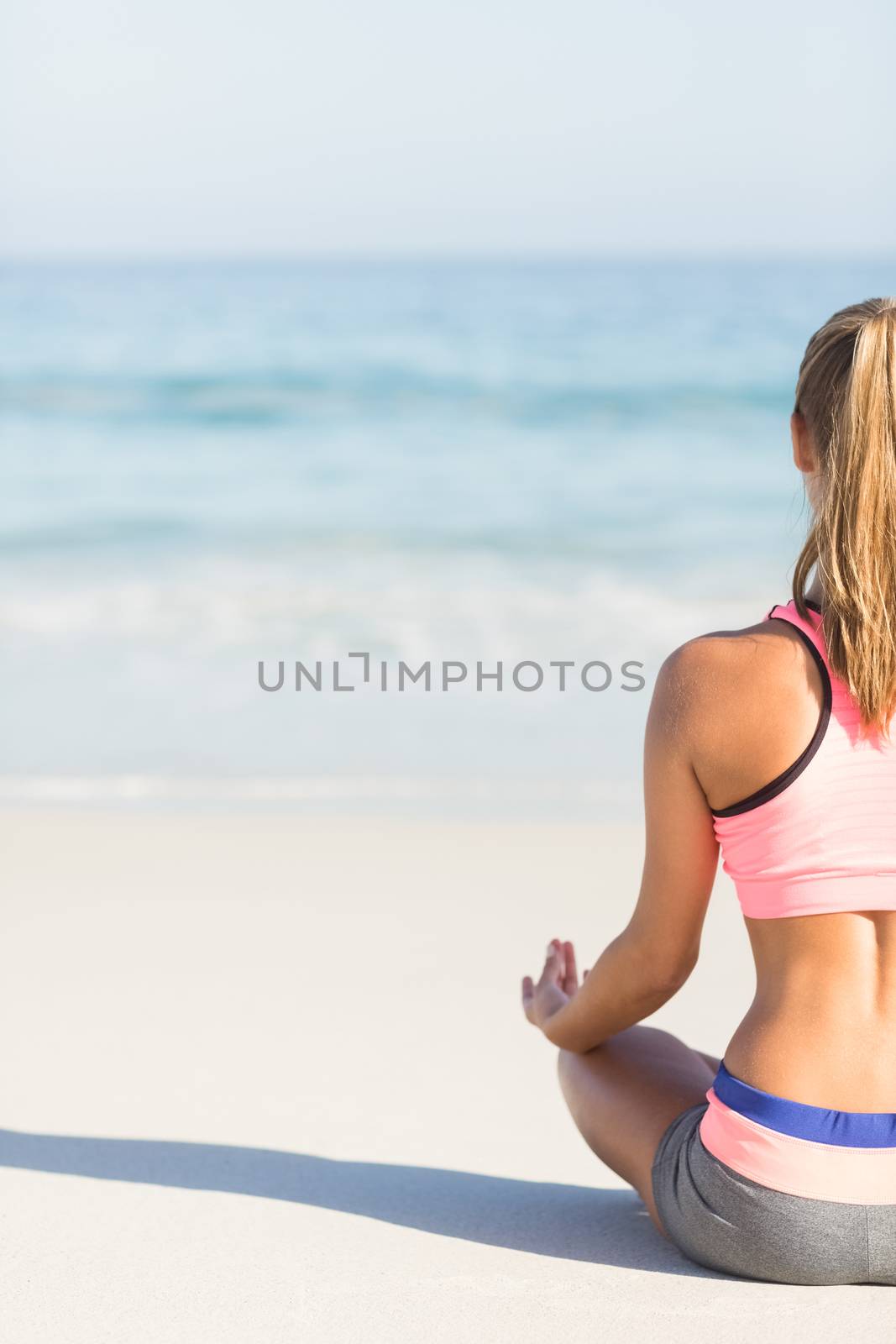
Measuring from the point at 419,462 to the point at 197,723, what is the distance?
7508mm

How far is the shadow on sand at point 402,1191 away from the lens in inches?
71.7

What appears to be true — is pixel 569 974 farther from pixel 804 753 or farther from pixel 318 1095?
pixel 804 753

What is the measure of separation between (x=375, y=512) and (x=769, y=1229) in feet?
30.7

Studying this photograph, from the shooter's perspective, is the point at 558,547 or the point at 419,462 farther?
the point at 419,462

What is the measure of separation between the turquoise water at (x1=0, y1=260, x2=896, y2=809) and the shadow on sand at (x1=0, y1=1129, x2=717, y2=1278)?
233 cm

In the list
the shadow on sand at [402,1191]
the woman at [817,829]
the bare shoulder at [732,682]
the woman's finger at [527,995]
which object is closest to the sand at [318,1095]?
the shadow on sand at [402,1191]

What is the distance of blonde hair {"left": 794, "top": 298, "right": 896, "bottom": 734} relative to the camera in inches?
58.3

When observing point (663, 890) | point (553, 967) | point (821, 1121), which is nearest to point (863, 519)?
point (663, 890)

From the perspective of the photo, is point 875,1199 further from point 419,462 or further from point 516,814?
point 419,462

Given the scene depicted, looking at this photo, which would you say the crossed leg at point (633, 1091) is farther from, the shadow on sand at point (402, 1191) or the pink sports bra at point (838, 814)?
the pink sports bra at point (838, 814)

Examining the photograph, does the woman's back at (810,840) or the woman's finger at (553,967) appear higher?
the woman's back at (810,840)

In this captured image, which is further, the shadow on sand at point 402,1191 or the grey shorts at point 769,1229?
the shadow on sand at point 402,1191

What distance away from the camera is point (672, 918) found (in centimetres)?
167

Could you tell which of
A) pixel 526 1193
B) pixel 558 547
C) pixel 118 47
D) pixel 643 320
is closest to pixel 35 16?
pixel 118 47
